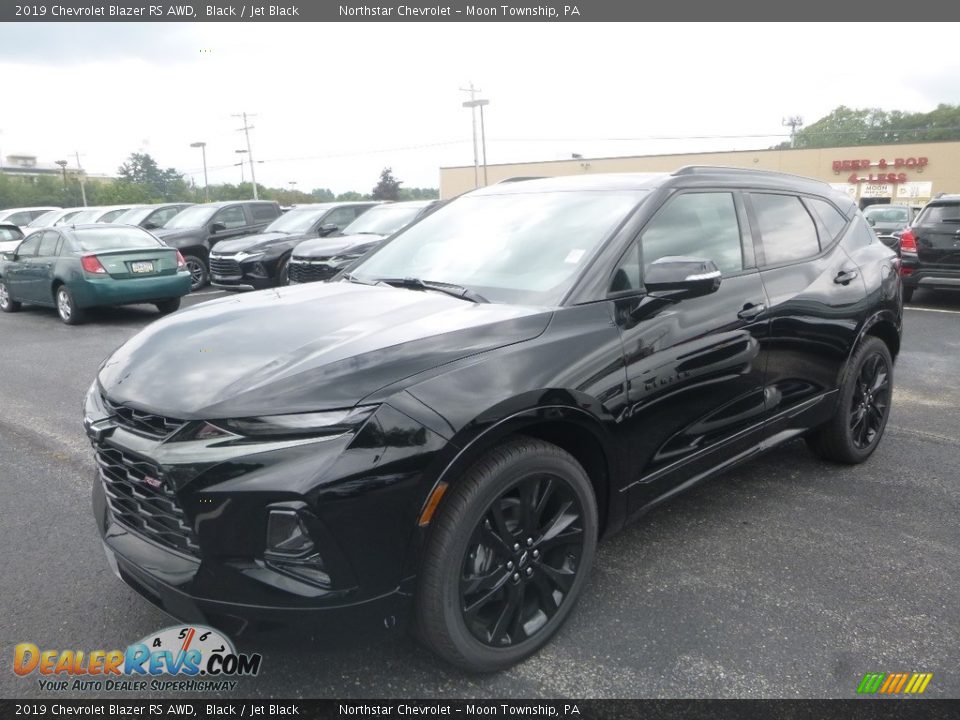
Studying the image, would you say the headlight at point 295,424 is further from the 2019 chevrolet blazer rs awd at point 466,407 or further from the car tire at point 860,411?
the car tire at point 860,411

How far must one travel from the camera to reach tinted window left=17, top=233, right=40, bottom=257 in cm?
1127

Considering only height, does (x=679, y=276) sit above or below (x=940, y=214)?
above

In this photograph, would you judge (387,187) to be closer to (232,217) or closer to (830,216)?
(232,217)

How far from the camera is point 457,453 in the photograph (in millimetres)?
2201

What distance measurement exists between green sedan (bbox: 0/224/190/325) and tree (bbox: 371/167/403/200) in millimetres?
83768

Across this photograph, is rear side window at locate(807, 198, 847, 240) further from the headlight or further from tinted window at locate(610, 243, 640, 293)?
the headlight

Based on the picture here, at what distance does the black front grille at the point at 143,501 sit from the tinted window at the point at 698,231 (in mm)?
2012

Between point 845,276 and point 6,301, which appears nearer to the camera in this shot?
point 845,276

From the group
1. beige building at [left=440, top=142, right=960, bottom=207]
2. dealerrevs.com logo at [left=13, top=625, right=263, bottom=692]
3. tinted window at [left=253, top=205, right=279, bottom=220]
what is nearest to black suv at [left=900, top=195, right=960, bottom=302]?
dealerrevs.com logo at [left=13, top=625, right=263, bottom=692]

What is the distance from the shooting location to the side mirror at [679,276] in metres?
2.79

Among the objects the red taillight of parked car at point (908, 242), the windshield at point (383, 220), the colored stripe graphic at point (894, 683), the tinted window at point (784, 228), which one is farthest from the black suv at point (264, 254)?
the colored stripe graphic at point (894, 683)

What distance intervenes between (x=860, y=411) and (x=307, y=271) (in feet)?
25.8

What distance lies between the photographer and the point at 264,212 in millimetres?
16062

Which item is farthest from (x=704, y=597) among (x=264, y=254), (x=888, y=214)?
(x=888, y=214)
